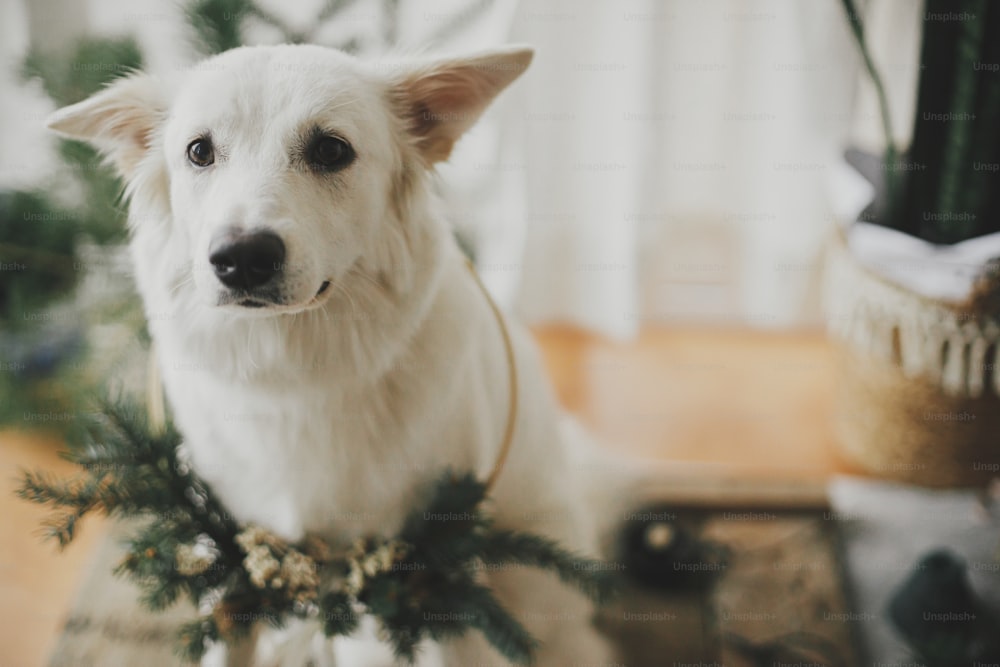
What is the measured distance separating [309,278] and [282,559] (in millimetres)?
434

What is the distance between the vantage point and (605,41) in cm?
210

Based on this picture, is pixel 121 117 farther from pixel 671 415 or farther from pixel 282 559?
pixel 671 415

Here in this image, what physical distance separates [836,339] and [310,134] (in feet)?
4.87

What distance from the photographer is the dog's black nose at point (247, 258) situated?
0.94 meters

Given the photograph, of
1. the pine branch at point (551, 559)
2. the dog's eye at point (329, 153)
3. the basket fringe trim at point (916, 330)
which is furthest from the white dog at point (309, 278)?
the basket fringe trim at point (916, 330)

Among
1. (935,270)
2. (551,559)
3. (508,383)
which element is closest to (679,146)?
(935,270)

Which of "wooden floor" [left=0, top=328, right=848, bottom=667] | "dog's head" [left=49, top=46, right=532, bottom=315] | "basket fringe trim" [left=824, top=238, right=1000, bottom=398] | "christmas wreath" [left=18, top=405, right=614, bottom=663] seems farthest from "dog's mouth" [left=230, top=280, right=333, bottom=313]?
"basket fringe trim" [left=824, top=238, right=1000, bottom=398]

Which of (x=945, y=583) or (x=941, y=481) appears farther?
(x=941, y=481)

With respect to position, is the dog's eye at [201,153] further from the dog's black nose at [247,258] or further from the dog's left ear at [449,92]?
the dog's left ear at [449,92]

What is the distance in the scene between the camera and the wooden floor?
1830 mm

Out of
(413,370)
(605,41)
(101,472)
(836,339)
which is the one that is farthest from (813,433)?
(101,472)

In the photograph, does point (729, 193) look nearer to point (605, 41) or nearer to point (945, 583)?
point (605, 41)

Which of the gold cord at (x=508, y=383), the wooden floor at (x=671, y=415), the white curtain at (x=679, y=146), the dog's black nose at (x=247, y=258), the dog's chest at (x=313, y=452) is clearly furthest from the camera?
the white curtain at (x=679, y=146)

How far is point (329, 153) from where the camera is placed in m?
1.05
